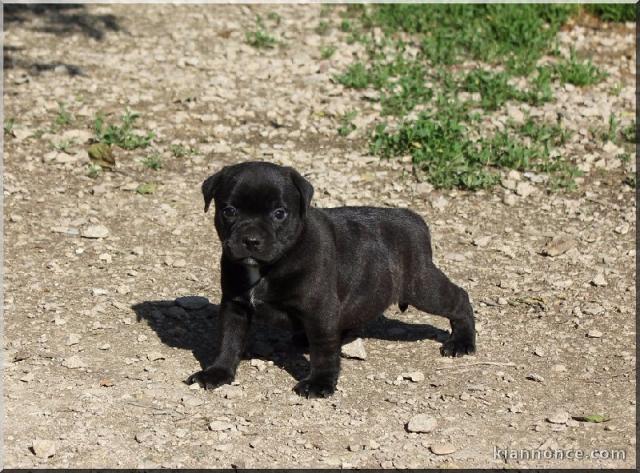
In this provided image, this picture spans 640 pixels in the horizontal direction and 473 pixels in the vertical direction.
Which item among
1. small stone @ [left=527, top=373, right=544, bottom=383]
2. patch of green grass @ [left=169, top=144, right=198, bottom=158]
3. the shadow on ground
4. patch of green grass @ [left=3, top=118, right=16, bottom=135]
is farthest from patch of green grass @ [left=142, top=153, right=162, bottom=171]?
small stone @ [left=527, top=373, right=544, bottom=383]

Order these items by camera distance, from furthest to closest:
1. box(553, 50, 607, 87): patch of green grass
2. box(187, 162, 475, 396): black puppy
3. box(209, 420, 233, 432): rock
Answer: box(553, 50, 607, 87): patch of green grass, box(187, 162, 475, 396): black puppy, box(209, 420, 233, 432): rock

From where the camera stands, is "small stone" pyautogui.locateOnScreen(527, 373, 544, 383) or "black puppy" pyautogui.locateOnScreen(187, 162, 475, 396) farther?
"small stone" pyautogui.locateOnScreen(527, 373, 544, 383)

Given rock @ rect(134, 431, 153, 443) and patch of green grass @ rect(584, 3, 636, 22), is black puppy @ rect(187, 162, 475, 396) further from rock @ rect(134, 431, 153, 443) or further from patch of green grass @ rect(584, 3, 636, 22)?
patch of green grass @ rect(584, 3, 636, 22)

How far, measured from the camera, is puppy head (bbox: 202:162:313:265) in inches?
257

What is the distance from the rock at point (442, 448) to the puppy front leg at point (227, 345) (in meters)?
1.35

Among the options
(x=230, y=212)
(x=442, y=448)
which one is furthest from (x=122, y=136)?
(x=442, y=448)

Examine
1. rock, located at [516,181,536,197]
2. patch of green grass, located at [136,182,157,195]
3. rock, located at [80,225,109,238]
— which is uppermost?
rock, located at [516,181,536,197]

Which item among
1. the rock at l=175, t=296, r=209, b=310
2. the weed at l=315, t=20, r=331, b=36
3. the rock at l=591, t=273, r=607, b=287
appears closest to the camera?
the rock at l=175, t=296, r=209, b=310

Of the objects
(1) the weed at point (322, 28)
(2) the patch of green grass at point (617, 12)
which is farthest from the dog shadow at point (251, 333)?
(2) the patch of green grass at point (617, 12)

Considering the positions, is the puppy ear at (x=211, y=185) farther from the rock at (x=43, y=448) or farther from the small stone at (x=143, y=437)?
the rock at (x=43, y=448)

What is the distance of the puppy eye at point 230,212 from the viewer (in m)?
6.66

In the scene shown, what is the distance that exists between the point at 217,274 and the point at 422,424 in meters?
2.59

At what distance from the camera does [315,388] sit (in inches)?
271

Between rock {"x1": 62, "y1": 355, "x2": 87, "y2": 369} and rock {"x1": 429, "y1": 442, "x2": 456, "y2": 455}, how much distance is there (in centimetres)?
225
